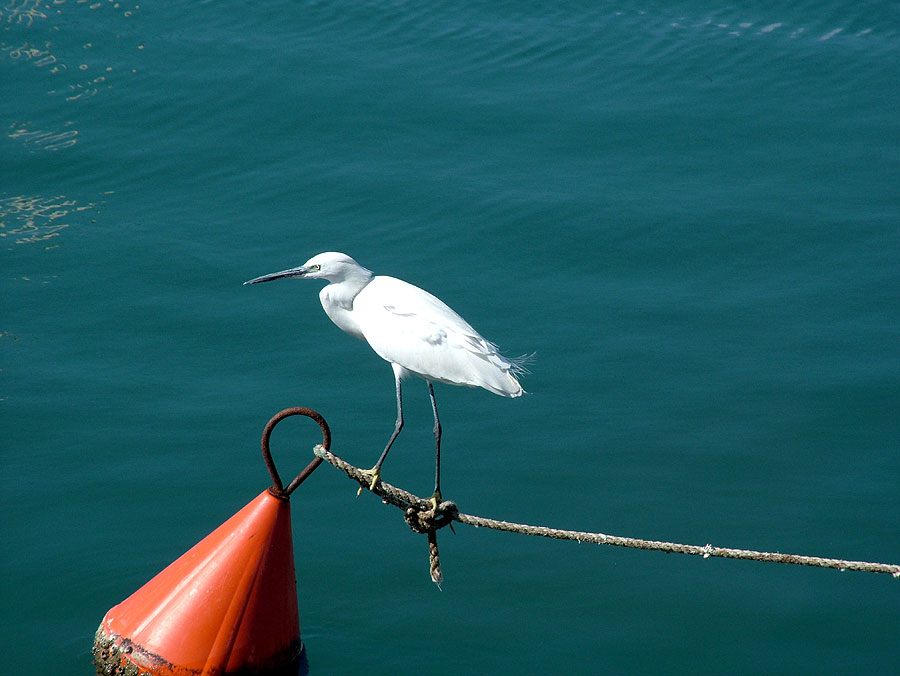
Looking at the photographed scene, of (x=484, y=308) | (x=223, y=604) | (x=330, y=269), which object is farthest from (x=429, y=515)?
(x=484, y=308)

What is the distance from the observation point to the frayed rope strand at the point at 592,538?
418 centimetres

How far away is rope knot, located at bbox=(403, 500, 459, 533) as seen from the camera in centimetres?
466

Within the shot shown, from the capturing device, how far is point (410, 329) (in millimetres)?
4836

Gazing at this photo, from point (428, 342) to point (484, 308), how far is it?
3359 millimetres

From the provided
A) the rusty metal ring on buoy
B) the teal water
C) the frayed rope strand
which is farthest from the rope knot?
the teal water

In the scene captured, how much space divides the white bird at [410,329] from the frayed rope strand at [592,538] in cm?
13

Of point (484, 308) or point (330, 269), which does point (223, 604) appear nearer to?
point (330, 269)

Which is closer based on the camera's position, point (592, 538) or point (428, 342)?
point (592, 538)

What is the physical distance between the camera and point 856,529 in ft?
20.1

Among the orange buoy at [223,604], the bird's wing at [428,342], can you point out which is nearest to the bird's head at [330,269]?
the bird's wing at [428,342]

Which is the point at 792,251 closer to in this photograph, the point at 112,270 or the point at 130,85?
the point at 112,270

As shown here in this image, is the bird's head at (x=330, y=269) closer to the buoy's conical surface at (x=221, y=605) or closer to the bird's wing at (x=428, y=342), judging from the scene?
the bird's wing at (x=428, y=342)

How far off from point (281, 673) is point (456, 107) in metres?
7.08

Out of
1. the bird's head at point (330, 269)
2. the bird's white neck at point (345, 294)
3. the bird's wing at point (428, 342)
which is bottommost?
the bird's wing at point (428, 342)
